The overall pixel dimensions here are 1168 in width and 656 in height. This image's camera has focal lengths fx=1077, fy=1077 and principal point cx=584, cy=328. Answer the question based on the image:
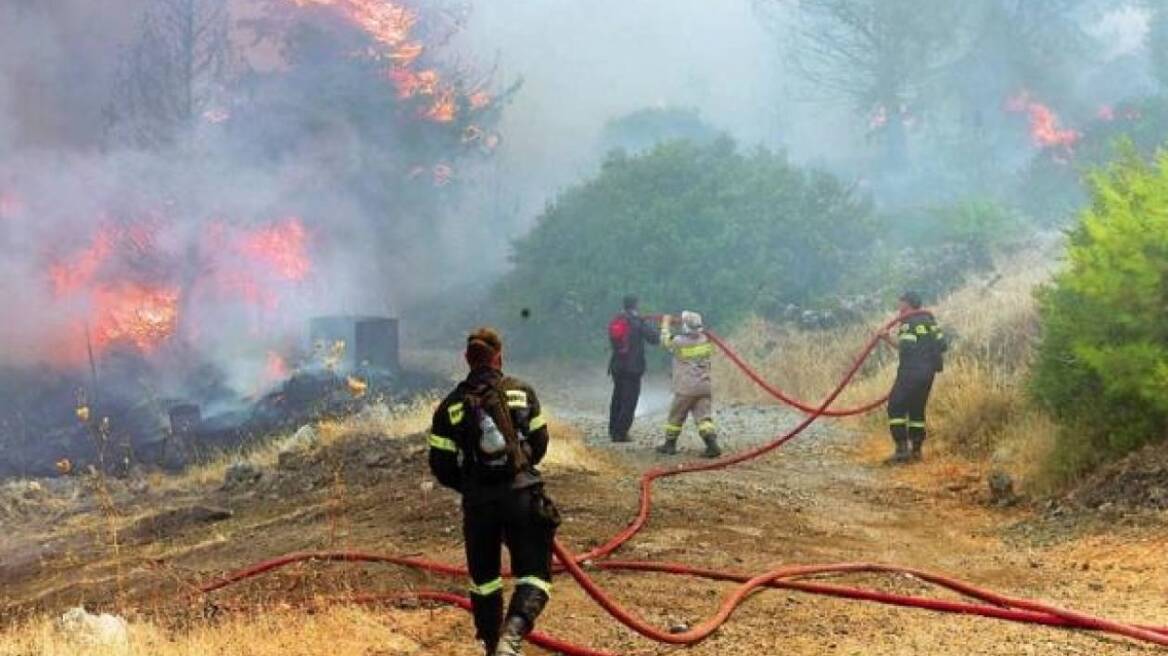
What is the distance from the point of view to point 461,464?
507 centimetres

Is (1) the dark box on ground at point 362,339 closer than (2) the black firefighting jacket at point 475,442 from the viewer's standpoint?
No

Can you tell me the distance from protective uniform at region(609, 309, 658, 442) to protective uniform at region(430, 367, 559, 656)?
7562 mm

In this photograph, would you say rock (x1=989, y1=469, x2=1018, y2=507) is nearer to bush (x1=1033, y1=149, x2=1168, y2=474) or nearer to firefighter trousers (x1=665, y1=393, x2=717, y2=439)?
bush (x1=1033, y1=149, x2=1168, y2=474)

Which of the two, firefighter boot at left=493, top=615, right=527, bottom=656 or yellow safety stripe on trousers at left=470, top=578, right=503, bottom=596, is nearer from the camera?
firefighter boot at left=493, top=615, right=527, bottom=656

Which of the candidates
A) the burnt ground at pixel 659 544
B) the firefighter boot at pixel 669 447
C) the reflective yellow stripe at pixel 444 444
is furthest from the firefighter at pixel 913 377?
the reflective yellow stripe at pixel 444 444

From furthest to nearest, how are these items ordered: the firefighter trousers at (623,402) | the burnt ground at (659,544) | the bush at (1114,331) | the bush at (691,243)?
the bush at (691,243) → the firefighter trousers at (623,402) → the bush at (1114,331) → the burnt ground at (659,544)

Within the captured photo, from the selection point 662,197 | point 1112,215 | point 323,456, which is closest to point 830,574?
point 1112,215

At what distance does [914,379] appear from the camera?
36.7 feet

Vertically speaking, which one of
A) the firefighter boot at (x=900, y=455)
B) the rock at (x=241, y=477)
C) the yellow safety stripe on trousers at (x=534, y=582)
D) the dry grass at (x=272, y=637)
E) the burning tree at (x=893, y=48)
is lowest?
the rock at (x=241, y=477)

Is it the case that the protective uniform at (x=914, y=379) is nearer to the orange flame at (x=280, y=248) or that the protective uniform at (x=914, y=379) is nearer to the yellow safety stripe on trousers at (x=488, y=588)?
the yellow safety stripe on trousers at (x=488, y=588)

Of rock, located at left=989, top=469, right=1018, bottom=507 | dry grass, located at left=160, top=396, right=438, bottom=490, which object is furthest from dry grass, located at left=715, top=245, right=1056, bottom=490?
dry grass, located at left=160, top=396, right=438, bottom=490

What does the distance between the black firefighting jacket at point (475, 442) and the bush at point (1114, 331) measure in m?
4.98

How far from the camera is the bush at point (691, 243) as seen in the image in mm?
22641

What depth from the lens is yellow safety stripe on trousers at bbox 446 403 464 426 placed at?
16.5 feet
